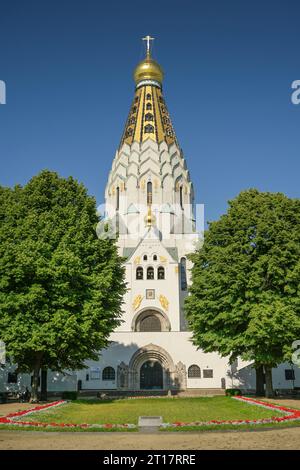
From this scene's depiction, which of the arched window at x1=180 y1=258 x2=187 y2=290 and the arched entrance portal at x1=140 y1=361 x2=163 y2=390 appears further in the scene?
the arched window at x1=180 y1=258 x2=187 y2=290

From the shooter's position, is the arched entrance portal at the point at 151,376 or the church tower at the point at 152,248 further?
the arched entrance portal at the point at 151,376

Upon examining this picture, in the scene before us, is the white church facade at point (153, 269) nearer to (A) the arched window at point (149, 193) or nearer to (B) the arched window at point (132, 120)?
(B) the arched window at point (132, 120)

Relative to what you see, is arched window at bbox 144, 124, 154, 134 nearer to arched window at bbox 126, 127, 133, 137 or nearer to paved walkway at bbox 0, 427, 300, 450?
arched window at bbox 126, 127, 133, 137

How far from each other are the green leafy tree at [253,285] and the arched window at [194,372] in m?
13.7

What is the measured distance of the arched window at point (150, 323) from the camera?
4754 cm

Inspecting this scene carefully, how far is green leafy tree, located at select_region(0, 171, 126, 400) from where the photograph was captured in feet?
74.9

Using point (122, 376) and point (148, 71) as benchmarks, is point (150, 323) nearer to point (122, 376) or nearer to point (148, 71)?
point (122, 376)

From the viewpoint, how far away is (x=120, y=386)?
1630 inches

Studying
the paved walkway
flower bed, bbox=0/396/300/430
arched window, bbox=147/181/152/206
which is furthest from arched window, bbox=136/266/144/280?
the paved walkway

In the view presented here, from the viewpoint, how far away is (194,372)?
41812mm

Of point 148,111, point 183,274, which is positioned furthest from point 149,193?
point 148,111

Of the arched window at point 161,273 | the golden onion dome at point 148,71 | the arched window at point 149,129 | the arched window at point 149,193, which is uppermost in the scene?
the golden onion dome at point 148,71

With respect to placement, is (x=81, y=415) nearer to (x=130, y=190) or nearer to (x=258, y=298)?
(x=258, y=298)

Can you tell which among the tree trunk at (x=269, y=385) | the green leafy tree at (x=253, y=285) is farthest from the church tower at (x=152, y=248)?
the tree trunk at (x=269, y=385)
